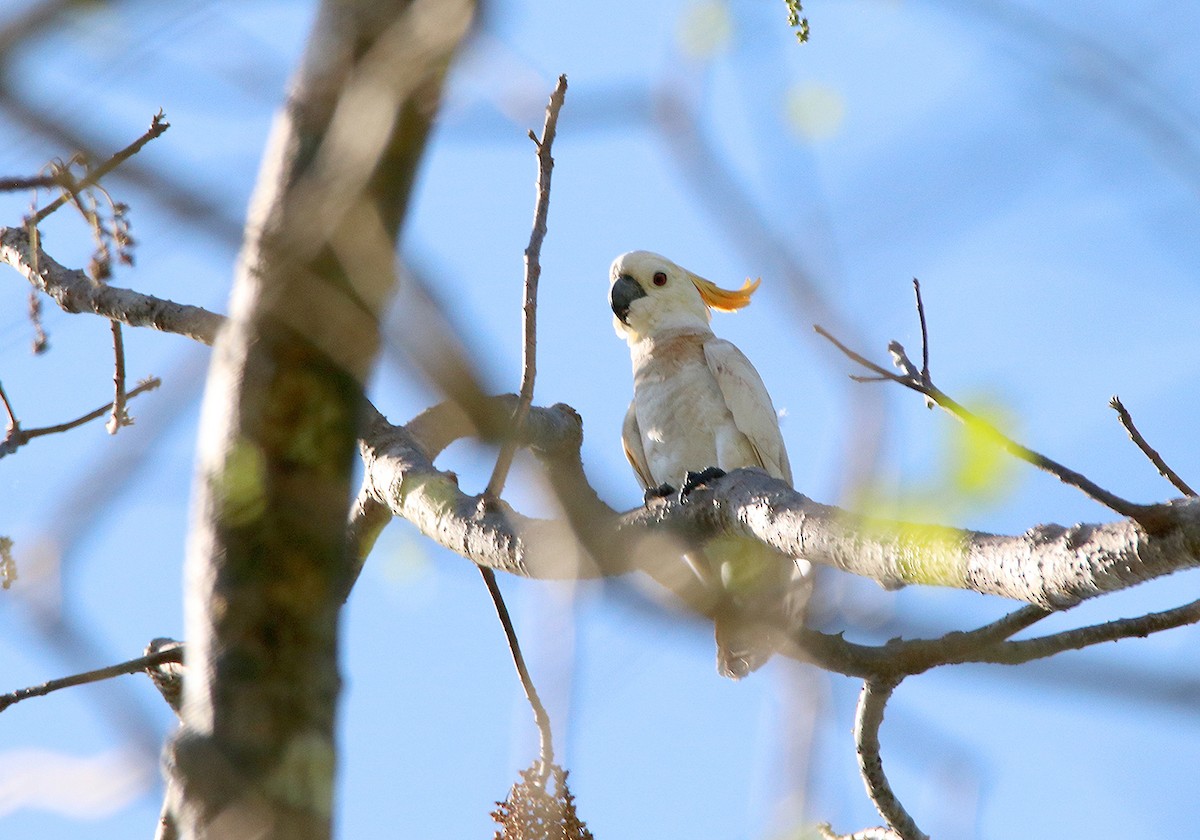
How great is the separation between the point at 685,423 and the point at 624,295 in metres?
1.03

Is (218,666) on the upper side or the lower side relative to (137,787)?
upper

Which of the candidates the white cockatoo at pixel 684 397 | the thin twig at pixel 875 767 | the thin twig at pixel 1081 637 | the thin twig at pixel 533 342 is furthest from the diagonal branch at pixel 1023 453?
the white cockatoo at pixel 684 397

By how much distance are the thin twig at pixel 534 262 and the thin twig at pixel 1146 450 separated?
937 mm

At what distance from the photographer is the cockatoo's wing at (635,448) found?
4.62 meters

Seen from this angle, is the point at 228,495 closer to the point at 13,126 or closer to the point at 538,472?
the point at 538,472

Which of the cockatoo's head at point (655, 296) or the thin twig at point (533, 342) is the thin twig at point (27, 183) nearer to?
the thin twig at point (533, 342)

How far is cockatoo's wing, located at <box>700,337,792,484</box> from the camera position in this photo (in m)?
4.29

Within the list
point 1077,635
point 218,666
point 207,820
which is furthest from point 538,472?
point 1077,635

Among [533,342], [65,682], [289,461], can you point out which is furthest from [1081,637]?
[65,682]

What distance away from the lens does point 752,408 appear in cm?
430

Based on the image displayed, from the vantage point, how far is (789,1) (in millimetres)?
1562

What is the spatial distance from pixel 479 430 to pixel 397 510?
145 cm

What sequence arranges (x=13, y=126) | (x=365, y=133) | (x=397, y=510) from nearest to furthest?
(x=13, y=126) → (x=365, y=133) → (x=397, y=510)

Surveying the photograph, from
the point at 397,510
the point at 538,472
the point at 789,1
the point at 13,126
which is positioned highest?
the point at 789,1
